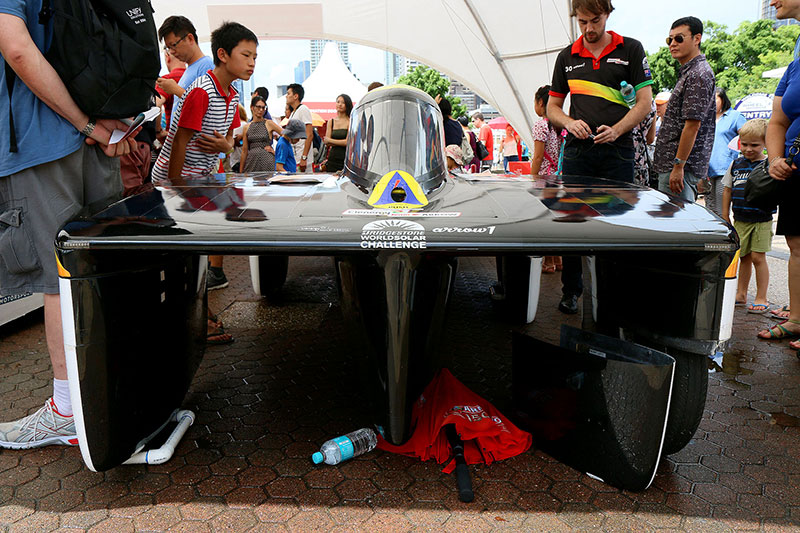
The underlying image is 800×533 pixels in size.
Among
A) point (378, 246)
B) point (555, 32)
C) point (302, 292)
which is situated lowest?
point (302, 292)

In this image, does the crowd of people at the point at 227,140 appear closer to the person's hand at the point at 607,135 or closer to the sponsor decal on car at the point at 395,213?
the person's hand at the point at 607,135

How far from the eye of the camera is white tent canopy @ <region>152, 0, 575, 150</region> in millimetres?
9828

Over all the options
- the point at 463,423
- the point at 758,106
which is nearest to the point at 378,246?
A: the point at 463,423

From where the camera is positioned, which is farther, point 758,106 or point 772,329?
point 758,106

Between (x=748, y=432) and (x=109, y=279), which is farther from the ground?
(x=109, y=279)

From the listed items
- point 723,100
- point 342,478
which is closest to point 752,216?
point 723,100

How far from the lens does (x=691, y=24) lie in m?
4.21

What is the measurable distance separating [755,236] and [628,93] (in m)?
1.82

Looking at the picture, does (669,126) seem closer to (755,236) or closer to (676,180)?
(676,180)

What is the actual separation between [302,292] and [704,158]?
11.7ft

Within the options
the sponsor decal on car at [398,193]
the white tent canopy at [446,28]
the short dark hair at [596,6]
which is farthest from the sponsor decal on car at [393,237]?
the white tent canopy at [446,28]

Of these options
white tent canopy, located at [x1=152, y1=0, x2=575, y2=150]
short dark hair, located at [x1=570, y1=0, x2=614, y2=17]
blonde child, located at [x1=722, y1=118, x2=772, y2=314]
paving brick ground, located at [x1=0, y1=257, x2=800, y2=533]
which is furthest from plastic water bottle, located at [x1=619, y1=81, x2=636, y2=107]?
white tent canopy, located at [x1=152, y1=0, x2=575, y2=150]

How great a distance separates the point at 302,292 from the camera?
5.40 metres

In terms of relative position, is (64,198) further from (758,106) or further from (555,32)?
(758,106)
